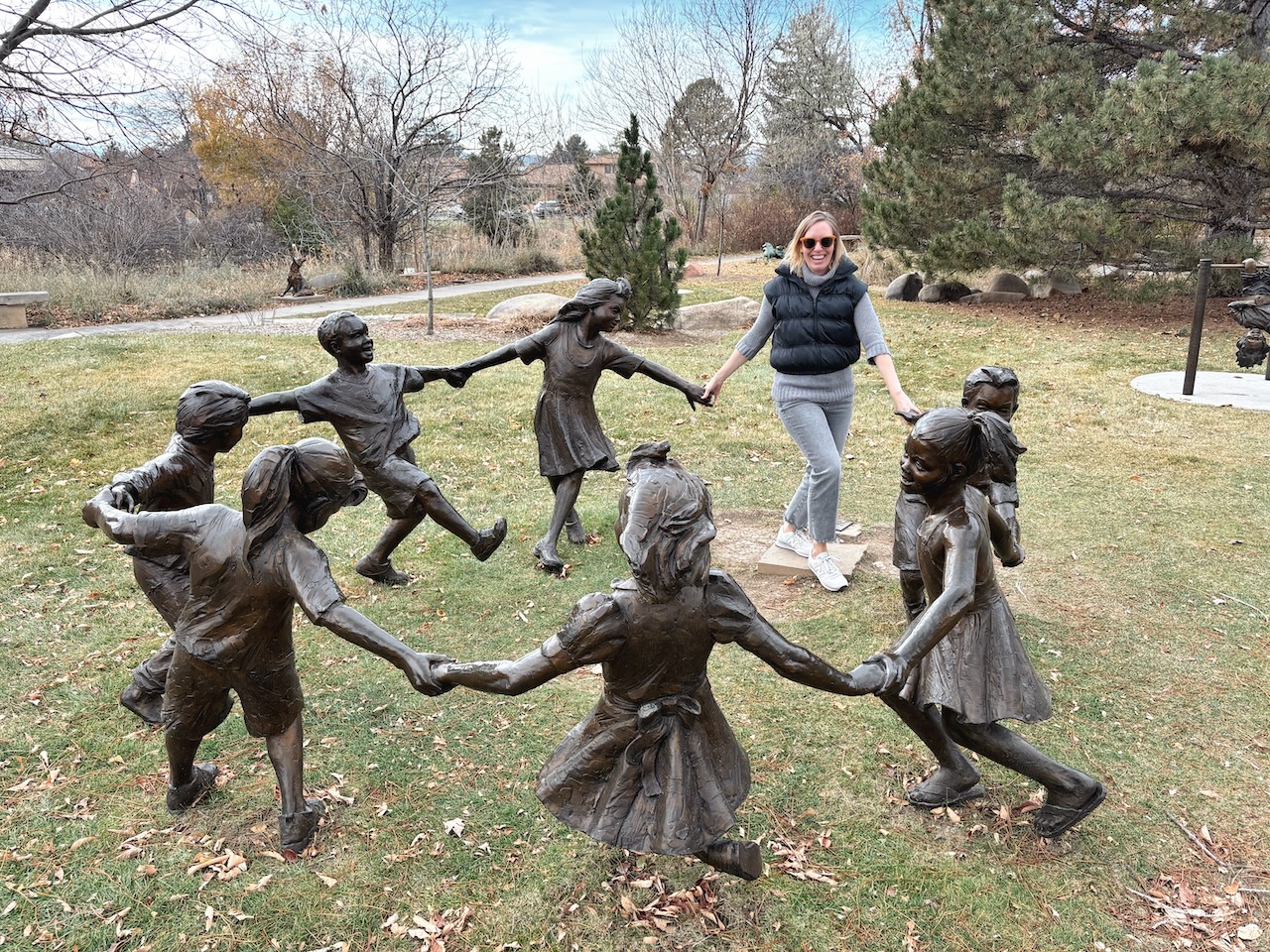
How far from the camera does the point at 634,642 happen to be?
2.51 meters

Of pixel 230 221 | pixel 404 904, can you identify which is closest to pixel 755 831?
pixel 404 904

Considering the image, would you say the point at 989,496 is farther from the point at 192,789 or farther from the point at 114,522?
the point at 192,789

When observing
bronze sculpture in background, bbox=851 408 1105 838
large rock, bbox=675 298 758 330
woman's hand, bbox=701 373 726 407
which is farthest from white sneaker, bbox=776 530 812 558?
large rock, bbox=675 298 758 330

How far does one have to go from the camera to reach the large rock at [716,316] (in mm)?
16719

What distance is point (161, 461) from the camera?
3.56 m

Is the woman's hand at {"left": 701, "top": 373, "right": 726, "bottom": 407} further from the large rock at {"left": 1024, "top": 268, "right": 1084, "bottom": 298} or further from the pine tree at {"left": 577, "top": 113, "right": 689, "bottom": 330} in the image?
the large rock at {"left": 1024, "top": 268, "right": 1084, "bottom": 298}

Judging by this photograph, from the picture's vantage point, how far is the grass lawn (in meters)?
3.01

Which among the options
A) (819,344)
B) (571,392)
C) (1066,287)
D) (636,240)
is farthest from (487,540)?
(1066,287)

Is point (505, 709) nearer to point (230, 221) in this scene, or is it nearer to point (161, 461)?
point (161, 461)

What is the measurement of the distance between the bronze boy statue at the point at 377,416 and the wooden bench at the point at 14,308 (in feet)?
47.6

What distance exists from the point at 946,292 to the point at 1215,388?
9.04 metres

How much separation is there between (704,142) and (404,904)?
1326 inches

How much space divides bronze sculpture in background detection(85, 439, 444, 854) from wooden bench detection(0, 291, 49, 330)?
1609 centimetres

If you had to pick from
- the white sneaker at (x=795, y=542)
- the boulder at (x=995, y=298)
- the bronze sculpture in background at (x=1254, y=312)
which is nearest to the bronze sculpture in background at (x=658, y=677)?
the white sneaker at (x=795, y=542)
